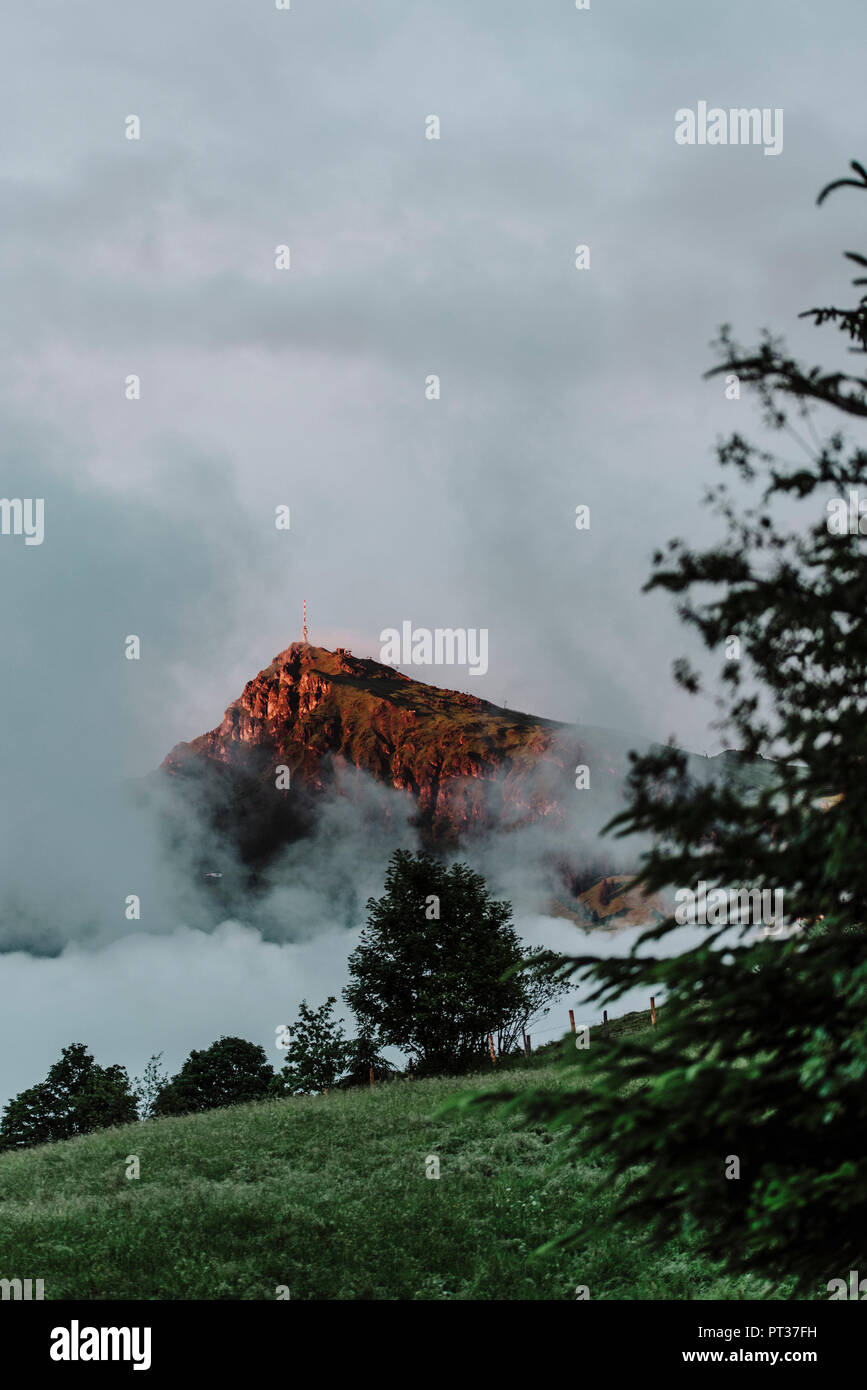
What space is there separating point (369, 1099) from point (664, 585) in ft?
91.8

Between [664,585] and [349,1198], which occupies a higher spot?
[664,585]

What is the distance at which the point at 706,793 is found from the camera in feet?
19.8

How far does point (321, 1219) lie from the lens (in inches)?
727

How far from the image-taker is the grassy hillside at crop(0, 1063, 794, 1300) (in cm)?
1576

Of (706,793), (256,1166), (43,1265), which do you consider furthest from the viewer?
(256,1166)

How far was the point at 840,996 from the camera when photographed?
20.8 ft

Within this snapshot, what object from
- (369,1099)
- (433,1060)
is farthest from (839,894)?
(433,1060)

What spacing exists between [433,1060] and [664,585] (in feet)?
139

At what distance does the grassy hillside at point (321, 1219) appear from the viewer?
15.8 meters

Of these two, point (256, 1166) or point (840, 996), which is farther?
point (256, 1166)
